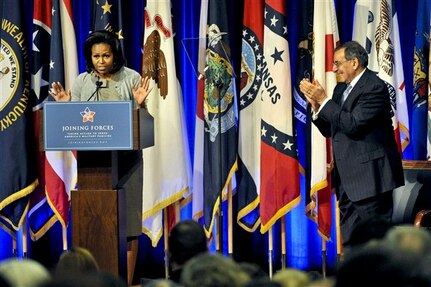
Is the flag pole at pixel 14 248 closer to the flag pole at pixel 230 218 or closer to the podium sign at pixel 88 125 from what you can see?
the flag pole at pixel 230 218

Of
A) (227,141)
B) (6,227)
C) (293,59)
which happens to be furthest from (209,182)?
(6,227)

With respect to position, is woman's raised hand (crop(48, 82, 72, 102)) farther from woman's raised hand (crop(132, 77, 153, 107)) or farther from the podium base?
the podium base

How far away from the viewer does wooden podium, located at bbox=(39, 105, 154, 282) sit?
4816 millimetres

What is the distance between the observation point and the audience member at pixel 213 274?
2029 mm

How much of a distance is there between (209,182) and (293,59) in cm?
133

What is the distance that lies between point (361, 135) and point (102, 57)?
1.78 meters

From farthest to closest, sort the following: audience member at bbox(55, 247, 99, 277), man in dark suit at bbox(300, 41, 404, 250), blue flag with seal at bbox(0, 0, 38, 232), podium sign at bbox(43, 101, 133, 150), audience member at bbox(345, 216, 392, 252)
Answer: blue flag with seal at bbox(0, 0, 38, 232)
man in dark suit at bbox(300, 41, 404, 250)
podium sign at bbox(43, 101, 133, 150)
audience member at bbox(345, 216, 392, 252)
audience member at bbox(55, 247, 99, 277)

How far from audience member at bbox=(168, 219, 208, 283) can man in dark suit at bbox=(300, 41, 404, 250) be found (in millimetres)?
2230

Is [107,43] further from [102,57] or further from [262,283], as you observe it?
[262,283]

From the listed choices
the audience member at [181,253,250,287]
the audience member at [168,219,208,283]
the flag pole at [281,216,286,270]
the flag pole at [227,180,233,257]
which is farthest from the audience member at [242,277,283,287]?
the flag pole at [281,216,286,270]

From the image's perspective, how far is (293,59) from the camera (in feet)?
23.0

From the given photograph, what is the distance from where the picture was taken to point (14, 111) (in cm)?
668

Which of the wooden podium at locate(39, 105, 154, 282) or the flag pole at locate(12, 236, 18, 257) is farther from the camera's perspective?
the flag pole at locate(12, 236, 18, 257)

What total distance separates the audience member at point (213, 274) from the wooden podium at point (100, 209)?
272cm
